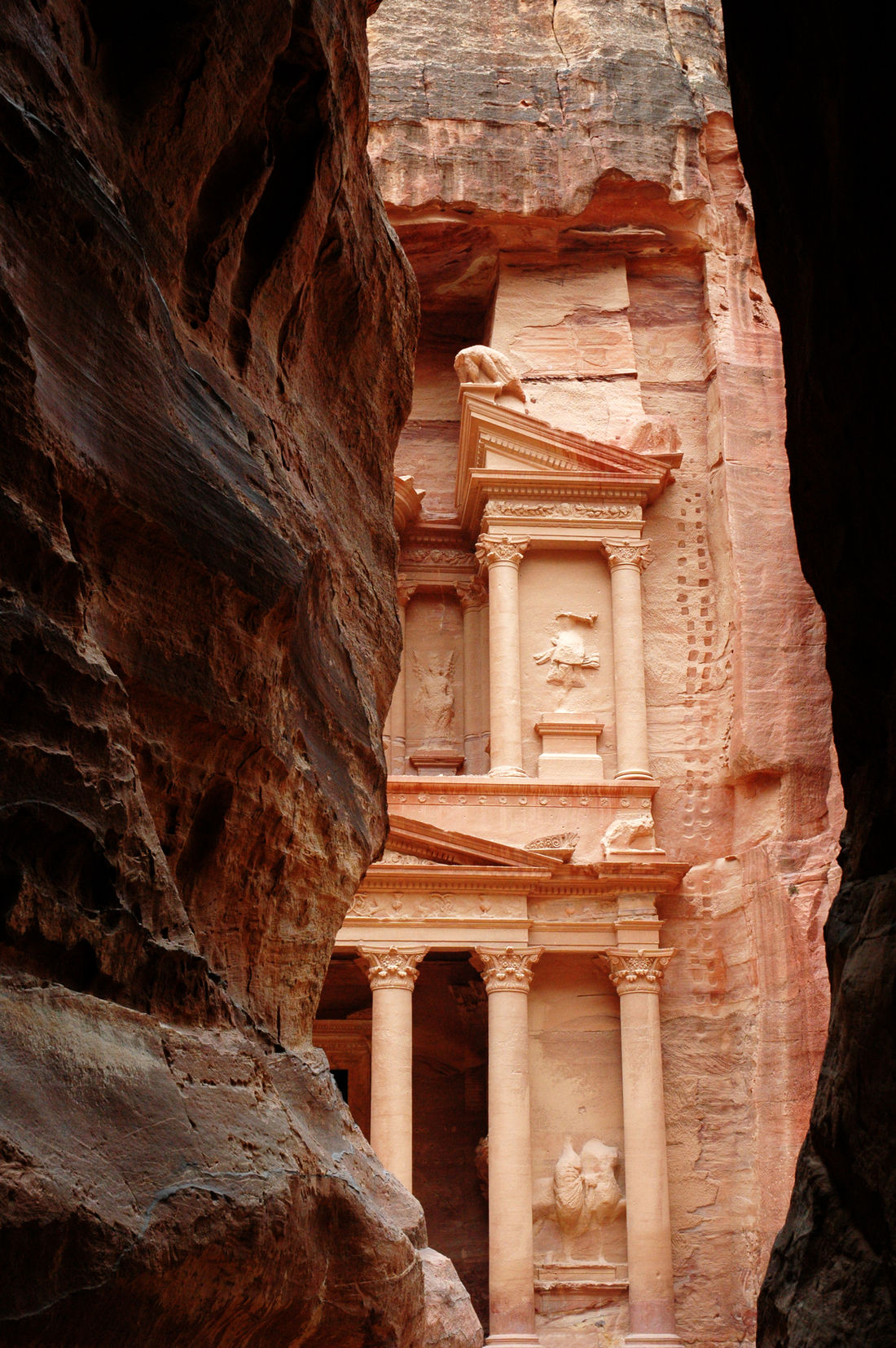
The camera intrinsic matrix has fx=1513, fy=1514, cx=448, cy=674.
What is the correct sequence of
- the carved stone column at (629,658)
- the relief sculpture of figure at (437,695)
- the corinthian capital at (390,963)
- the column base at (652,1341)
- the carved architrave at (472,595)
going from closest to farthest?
the column base at (652,1341)
the corinthian capital at (390,963)
the carved stone column at (629,658)
the relief sculpture of figure at (437,695)
the carved architrave at (472,595)

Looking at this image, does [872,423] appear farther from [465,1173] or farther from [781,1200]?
[465,1173]

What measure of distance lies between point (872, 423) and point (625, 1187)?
15.4 metres

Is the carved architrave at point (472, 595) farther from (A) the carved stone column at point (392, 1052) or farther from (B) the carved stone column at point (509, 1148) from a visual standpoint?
(A) the carved stone column at point (392, 1052)

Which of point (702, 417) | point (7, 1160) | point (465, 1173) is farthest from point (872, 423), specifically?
point (702, 417)

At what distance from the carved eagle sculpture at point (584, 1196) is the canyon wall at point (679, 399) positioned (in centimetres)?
94

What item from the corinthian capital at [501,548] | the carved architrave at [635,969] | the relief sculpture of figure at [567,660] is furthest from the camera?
the corinthian capital at [501,548]

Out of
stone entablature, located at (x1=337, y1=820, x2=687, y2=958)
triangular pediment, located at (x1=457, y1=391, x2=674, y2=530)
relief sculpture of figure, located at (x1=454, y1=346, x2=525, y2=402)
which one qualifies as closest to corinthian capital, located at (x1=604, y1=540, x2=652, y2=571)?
triangular pediment, located at (x1=457, y1=391, x2=674, y2=530)

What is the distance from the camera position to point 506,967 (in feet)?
57.6

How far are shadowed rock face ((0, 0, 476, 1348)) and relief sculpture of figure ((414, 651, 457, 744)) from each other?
15.9 meters

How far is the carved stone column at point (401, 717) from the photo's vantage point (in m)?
21.0

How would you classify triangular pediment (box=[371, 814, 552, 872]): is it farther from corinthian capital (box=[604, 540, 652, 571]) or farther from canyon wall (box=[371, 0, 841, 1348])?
corinthian capital (box=[604, 540, 652, 571])

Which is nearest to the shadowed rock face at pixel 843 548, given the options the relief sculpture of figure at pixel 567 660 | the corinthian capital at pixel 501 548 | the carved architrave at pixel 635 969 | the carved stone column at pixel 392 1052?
the carved stone column at pixel 392 1052

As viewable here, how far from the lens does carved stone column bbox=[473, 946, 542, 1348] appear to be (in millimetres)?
16562

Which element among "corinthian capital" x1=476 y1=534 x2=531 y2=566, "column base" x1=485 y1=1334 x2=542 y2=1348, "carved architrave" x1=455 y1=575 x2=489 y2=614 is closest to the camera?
"column base" x1=485 y1=1334 x2=542 y2=1348
